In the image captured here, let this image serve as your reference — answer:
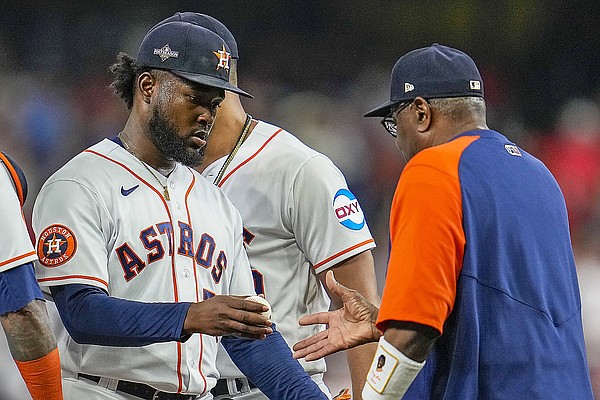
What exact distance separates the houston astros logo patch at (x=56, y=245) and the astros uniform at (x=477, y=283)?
2.13ft

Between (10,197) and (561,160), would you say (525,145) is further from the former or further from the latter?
(10,197)

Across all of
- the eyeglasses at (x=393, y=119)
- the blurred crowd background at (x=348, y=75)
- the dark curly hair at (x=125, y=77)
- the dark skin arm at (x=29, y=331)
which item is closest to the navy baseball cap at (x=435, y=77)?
the eyeglasses at (x=393, y=119)

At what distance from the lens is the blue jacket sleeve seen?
192cm

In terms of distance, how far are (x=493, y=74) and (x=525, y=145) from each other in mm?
430

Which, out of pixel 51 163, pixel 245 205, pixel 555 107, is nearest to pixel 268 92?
pixel 51 163

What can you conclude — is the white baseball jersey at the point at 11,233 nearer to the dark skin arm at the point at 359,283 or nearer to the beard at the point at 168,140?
the beard at the point at 168,140

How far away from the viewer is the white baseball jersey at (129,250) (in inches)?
71.6

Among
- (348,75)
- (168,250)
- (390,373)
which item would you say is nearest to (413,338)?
(390,373)

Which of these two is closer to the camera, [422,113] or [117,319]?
[117,319]

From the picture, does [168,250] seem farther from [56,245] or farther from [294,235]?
[294,235]

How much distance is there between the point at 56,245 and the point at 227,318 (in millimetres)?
414

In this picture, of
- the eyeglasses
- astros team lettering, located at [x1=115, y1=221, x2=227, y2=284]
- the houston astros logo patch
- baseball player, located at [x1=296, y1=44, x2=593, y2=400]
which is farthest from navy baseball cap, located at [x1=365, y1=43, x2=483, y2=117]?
the houston astros logo patch

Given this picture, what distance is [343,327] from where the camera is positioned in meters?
1.77

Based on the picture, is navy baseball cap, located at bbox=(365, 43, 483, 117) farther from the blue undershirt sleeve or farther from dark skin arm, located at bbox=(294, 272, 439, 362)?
→ the blue undershirt sleeve
